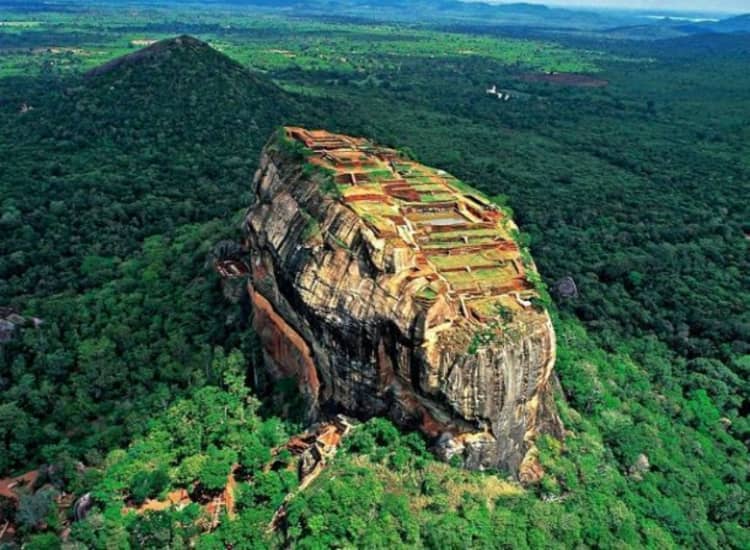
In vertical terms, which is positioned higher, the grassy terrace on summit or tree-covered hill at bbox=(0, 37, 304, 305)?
the grassy terrace on summit

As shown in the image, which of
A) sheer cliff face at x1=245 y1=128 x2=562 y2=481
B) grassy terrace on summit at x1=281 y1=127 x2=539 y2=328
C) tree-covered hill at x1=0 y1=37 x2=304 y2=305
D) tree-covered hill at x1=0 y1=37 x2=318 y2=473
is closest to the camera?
sheer cliff face at x1=245 y1=128 x2=562 y2=481

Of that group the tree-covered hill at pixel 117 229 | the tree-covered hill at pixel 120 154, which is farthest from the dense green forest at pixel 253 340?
the tree-covered hill at pixel 120 154

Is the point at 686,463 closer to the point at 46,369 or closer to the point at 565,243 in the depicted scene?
the point at 565,243

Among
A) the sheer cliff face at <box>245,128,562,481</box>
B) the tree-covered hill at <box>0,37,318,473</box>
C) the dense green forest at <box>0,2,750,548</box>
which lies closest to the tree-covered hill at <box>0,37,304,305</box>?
the tree-covered hill at <box>0,37,318,473</box>

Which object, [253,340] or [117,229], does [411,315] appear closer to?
[253,340]

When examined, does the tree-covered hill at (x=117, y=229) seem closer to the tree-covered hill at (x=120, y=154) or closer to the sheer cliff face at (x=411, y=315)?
the tree-covered hill at (x=120, y=154)

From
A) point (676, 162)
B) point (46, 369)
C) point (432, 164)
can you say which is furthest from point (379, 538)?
point (676, 162)

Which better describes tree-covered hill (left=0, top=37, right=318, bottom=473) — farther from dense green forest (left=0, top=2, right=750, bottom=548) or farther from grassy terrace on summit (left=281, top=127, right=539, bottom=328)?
grassy terrace on summit (left=281, top=127, right=539, bottom=328)
